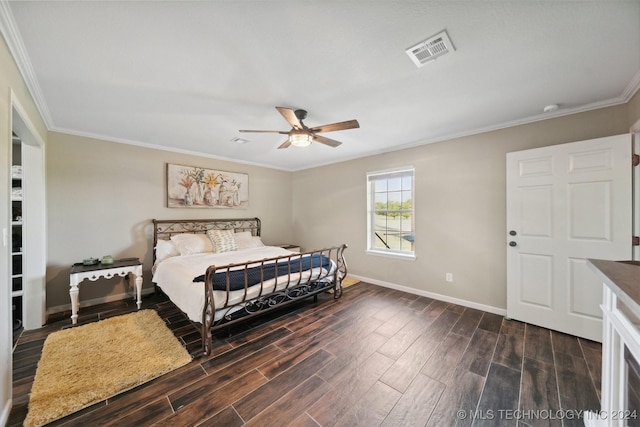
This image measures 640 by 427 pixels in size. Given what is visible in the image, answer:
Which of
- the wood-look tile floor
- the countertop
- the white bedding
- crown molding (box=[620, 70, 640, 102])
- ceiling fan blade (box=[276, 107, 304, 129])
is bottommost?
the wood-look tile floor

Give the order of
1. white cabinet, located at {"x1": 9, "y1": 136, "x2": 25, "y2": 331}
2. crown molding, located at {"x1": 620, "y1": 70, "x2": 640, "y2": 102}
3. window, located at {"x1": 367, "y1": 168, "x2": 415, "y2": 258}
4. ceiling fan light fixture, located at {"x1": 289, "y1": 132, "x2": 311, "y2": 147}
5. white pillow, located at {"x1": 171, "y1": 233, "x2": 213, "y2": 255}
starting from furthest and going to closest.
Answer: window, located at {"x1": 367, "y1": 168, "x2": 415, "y2": 258} → white pillow, located at {"x1": 171, "y1": 233, "x2": 213, "y2": 255} → white cabinet, located at {"x1": 9, "y1": 136, "x2": 25, "y2": 331} → ceiling fan light fixture, located at {"x1": 289, "y1": 132, "x2": 311, "y2": 147} → crown molding, located at {"x1": 620, "y1": 70, "x2": 640, "y2": 102}

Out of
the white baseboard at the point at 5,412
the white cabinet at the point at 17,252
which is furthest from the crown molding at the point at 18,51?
the white baseboard at the point at 5,412

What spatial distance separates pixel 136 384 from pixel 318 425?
1.46 m

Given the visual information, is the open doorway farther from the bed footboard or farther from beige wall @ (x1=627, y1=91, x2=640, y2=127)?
beige wall @ (x1=627, y1=91, x2=640, y2=127)

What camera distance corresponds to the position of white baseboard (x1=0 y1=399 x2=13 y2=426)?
1.42 meters

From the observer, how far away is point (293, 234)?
5.96 m

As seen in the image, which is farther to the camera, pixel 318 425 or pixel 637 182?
pixel 637 182

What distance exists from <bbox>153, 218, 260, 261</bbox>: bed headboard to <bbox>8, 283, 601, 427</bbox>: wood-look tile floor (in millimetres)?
1445

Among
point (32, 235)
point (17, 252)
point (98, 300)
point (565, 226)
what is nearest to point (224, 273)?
point (32, 235)

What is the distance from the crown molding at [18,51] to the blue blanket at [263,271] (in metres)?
2.16

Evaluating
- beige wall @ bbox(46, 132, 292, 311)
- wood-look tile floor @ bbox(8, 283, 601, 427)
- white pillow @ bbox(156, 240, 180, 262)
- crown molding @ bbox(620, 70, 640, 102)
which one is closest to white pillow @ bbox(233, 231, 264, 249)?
beige wall @ bbox(46, 132, 292, 311)

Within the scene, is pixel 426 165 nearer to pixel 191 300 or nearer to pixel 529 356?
pixel 529 356

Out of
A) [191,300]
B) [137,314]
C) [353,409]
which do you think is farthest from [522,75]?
[137,314]

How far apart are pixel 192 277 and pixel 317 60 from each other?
8.26ft
